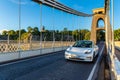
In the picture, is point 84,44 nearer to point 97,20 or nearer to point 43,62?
point 43,62

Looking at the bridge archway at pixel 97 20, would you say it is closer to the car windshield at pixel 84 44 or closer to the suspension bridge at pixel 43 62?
the suspension bridge at pixel 43 62

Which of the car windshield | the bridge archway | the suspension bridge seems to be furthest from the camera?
the bridge archway

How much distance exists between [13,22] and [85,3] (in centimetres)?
4293

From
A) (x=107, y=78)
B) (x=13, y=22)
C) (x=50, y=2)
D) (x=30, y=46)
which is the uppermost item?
(x=50, y=2)

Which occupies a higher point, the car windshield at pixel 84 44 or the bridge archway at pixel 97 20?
the bridge archway at pixel 97 20

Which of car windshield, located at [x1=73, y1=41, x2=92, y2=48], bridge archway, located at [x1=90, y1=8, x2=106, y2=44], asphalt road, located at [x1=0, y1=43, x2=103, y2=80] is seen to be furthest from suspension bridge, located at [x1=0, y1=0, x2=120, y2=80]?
bridge archway, located at [x1=90, y1=8, x2=106, y2=44]

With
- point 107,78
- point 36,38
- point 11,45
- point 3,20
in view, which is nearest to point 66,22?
point 36,38

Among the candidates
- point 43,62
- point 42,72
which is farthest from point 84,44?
point 42,72

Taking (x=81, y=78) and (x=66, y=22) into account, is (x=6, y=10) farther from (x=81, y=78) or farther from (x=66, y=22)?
(x=66, y=22)

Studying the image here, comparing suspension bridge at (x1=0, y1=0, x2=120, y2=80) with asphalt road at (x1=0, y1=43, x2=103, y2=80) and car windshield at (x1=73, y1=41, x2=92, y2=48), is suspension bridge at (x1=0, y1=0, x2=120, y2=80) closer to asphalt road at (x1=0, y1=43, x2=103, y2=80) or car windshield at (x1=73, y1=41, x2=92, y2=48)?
asphalt road at (x1=0, y1=43, x2=103, y2=80)

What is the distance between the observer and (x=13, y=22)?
50.8ft

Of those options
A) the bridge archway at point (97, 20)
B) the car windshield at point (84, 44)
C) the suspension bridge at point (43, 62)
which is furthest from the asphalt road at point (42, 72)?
the bridge archway at point (97, 20)

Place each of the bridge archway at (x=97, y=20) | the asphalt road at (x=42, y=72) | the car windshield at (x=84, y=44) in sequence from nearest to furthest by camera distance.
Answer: the asphalt road at (x=42, y=72), the car windshield at (x=84, y=44), the bridge archway at (x=97, y=20)

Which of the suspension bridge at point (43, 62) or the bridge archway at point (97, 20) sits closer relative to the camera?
the suspension bridge at point (43, 62)
